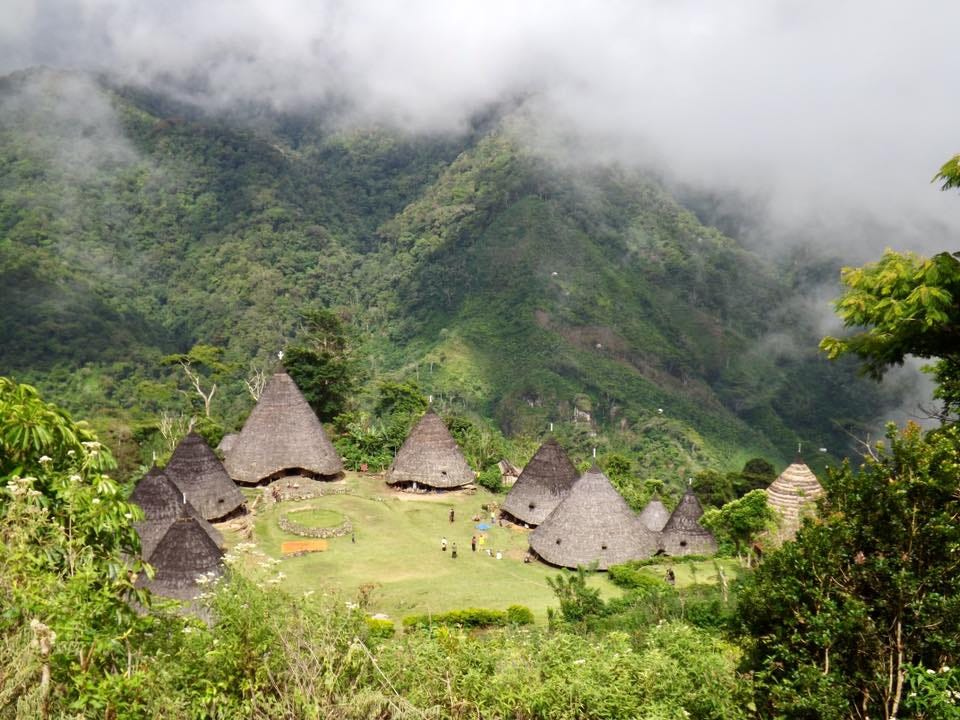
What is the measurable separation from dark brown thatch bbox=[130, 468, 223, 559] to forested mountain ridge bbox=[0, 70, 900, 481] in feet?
80.2

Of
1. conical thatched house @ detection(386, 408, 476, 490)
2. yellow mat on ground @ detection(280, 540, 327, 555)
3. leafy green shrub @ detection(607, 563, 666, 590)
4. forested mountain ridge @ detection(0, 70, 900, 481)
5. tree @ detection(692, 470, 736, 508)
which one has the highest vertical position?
forested mountain ridge @ detection(0, 70, 900, 481)

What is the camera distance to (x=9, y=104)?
99.1 meters

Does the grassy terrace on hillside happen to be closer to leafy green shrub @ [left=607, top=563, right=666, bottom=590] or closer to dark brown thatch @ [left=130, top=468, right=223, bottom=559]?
leafy green shrub @ [left=607, top=563, right=666, bottom=590]

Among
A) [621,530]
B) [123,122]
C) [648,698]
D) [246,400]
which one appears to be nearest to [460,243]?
[246,400]

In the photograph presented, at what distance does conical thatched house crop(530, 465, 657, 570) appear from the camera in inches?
855

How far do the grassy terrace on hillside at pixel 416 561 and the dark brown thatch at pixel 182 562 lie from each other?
1.97 metres

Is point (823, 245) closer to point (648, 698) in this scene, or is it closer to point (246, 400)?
point (246, 400)

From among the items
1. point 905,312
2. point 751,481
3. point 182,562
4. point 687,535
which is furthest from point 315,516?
point 751,481

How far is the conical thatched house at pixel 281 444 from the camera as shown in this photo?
27344mm

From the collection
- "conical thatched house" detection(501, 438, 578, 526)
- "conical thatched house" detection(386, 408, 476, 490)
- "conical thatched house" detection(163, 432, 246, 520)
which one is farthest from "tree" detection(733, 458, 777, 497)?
"conical thatched house" detection(163, 432, 246, 520)

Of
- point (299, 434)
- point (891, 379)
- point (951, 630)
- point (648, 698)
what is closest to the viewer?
point (951, 630)

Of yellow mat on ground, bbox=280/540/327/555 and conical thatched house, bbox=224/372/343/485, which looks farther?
conical thatched house, bbox=224/372/343/485

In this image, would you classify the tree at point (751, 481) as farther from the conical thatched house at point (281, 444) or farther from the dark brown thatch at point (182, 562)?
the dark brown thatch at point (182, 562)

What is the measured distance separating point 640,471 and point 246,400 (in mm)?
32076
